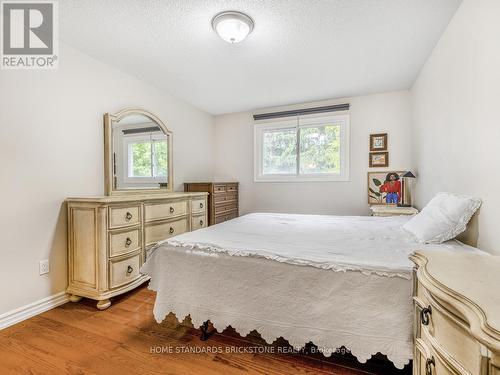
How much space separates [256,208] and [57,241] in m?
2.82

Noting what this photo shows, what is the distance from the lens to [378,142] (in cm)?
352

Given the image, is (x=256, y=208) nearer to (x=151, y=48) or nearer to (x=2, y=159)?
(x=151, y=48)

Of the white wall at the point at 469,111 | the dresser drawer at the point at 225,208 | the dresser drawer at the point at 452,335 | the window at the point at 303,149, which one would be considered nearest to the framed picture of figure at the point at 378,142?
the window at the point at 303,149

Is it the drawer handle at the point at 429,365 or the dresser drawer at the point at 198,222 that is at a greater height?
the dresser drawer at the point at 198,222

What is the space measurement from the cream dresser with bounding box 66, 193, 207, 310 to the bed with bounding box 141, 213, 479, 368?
0.69 m

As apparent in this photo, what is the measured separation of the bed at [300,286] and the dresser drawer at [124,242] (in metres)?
0.68

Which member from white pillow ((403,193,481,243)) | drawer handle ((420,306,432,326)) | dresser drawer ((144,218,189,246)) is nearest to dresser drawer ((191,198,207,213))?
dresser drawer ((144,218,189,246))

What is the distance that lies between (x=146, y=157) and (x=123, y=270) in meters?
1.44

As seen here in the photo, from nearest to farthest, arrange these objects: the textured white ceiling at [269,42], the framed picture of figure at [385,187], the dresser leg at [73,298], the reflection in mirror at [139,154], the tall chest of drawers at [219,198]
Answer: the textured white ceiling at [269,42] → the dresser leg at [73,298] → the reflection in mirror at [139,154] → the framed picture of figure at [385,187] → the tall chest of drawers at [219,198]

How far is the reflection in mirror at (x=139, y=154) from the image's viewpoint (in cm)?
267

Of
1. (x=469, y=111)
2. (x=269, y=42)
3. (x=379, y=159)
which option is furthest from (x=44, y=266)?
(x=379, y=159)

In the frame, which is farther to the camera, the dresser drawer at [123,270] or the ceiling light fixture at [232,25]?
the dresser drawer at [123,270]

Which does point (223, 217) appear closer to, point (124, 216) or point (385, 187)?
point (124, 216)

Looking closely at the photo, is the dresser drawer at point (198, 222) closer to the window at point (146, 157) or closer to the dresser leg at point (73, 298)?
the window at point (146, 157)
